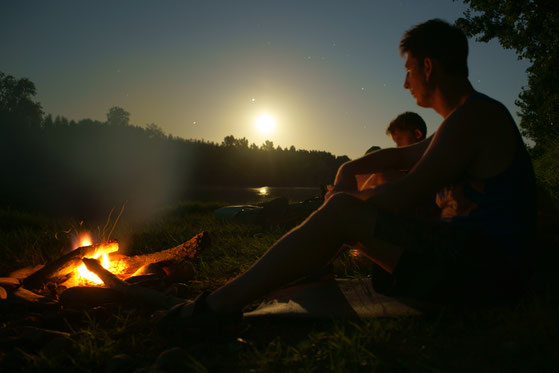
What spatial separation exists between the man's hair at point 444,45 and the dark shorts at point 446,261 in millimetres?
905

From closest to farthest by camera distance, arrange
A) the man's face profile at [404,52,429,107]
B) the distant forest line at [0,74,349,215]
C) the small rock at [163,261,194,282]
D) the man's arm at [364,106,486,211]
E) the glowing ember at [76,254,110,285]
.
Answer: the man's arm at [364,106,486,211], the man's face profile at [404,52,429,107], the glowing ember at [76,254,110,285], the small rock at [163,261,194,282], the distant forest line at [0,74,349,215]

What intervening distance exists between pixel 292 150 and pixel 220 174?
19652 mm

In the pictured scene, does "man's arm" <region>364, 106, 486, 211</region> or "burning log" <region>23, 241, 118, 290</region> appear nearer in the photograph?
"man's arm" <region>364, 106, 486, 211</region>

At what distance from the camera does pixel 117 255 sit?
3.49 metres

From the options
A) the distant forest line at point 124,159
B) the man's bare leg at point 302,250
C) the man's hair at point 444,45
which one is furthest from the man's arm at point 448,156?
the distant forest line at point 124,159

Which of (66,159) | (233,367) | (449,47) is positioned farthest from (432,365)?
(66,159)

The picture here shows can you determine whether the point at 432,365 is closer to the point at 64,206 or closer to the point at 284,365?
the point at 284,365

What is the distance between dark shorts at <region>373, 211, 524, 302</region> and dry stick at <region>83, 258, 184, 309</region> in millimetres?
1621

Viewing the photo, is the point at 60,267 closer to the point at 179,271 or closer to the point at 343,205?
the point at 179,271

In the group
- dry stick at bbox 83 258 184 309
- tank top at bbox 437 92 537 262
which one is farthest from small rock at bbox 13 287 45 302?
tank top at bbox 437 92 537 262

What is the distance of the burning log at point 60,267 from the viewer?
2.79 meters

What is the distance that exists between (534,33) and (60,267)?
10212 millimetres

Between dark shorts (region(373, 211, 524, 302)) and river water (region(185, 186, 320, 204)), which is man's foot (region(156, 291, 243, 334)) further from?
river water (region(185, 186, 320, 204))

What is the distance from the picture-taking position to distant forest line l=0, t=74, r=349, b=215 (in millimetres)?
40719
